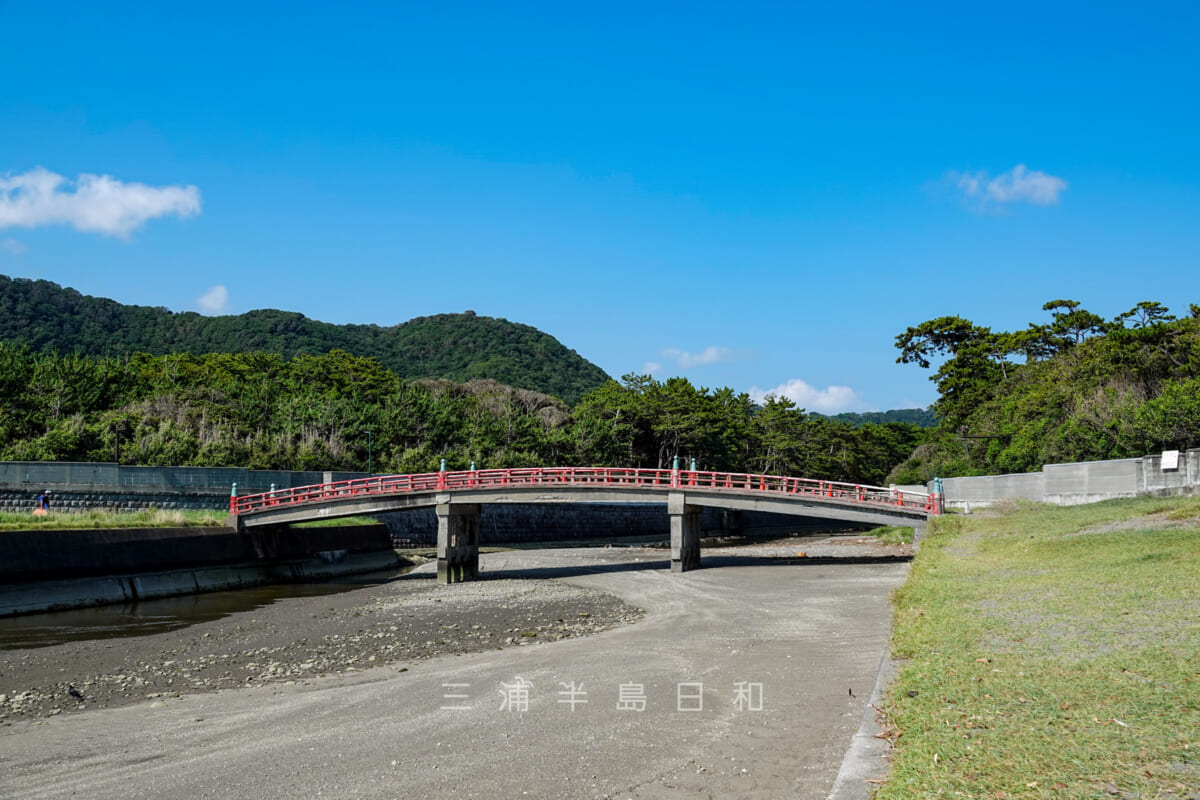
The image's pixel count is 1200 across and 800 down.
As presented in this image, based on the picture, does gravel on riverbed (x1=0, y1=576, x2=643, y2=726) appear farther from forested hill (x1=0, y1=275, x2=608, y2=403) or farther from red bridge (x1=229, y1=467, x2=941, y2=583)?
forested hill (x1=0, y1=275, x2=608, y2=403)

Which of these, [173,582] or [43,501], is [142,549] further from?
[43,501]

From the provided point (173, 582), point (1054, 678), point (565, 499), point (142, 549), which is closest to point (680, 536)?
point (565, 499)

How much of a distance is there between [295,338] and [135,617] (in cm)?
14154

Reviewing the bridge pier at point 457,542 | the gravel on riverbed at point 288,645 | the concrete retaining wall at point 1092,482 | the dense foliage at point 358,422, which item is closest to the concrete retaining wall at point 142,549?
the gravel on riverbed at point 288,645

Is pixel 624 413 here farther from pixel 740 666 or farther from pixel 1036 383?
pixel 740 666

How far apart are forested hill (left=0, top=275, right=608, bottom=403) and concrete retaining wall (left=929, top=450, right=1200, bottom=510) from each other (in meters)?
112

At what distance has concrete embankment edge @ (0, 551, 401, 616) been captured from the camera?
2653 centimetres

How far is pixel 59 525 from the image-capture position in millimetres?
29719

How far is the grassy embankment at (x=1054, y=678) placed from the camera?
6.51m

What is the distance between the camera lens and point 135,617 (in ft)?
86.9

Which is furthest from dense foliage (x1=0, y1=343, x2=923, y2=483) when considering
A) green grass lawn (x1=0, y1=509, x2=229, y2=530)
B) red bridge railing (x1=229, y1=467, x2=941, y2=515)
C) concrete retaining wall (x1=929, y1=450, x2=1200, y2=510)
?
concrete retaining wall (x1=929, y1=450, x2=1200, y2=510)

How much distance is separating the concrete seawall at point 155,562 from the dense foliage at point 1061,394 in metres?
38.7

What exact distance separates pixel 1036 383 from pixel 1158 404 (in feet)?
78.7

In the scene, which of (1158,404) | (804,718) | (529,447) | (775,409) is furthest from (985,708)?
(775,409)
